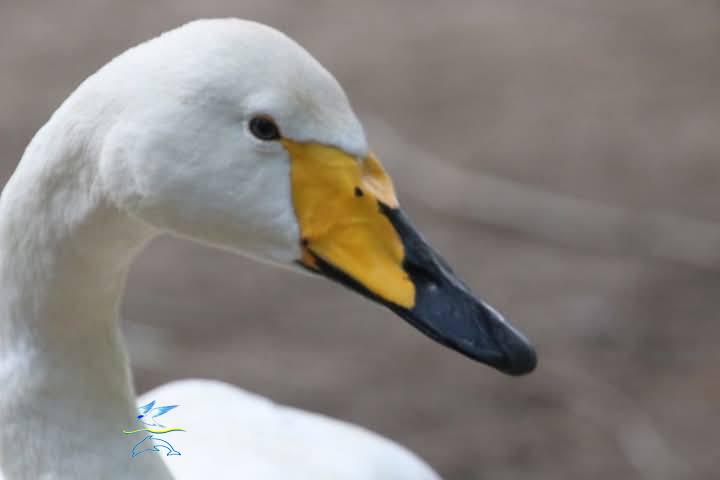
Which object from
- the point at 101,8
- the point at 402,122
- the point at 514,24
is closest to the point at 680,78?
the point at 514,24

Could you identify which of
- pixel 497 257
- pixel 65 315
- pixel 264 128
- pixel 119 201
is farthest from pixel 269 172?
pixel 497 257

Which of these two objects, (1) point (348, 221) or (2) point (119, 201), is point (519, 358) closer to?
(1) point (348, 221)

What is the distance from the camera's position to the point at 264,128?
1438mm

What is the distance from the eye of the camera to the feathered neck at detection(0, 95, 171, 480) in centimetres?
150

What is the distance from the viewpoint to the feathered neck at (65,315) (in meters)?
1.50

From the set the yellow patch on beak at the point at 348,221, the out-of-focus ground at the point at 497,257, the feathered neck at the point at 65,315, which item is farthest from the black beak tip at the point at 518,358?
the out-of-focus ground at the point at 497,257

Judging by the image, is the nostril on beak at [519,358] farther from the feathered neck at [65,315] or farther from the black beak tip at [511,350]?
the feathered neck at [65,315]

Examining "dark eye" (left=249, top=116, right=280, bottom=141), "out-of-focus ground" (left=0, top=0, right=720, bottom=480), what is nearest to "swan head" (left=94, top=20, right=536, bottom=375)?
"dark eye" (left=249, top=116, right=280, bottom=141)

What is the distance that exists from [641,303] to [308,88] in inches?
107

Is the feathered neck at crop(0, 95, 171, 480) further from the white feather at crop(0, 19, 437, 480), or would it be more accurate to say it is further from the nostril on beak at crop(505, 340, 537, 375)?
the nostril on beak at crop(505, 340, 537, 375)

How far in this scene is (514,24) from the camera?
212 inches

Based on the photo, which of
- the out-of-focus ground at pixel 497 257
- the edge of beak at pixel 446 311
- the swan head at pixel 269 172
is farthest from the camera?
the out-of-focus ground at pixel 497 257

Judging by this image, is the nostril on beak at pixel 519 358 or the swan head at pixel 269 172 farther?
the nostril on beak at pixel 519 358

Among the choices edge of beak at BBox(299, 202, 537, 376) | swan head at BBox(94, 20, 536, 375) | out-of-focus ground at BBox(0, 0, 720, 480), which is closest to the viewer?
swan head at BBox(94, 20, 536, 375)
